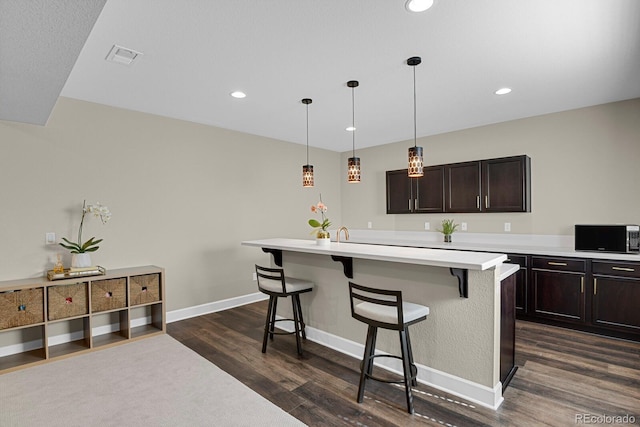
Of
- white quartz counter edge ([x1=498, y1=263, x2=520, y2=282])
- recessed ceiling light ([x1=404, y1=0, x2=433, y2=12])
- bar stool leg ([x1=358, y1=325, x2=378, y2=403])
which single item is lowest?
bar stool leg ([x1=358, y1=325, x2=378, y2=403])

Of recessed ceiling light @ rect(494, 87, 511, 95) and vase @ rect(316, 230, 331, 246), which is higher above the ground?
recessed ceiling light @ rect(494, 87, 511, 95)

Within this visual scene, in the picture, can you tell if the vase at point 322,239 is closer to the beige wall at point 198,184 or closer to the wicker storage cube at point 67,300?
the beige wall at point 198,184

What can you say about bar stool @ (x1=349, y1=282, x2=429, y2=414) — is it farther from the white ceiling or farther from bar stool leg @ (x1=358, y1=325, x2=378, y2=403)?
the white ceiling

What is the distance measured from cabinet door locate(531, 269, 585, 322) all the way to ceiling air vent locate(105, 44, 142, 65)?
14.8 ft

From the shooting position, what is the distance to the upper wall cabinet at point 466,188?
4324 millimetres

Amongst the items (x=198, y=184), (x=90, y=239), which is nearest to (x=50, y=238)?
(x=90, y=239)

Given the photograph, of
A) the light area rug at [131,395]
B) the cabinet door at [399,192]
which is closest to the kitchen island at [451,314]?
the light area rug at [131,395]

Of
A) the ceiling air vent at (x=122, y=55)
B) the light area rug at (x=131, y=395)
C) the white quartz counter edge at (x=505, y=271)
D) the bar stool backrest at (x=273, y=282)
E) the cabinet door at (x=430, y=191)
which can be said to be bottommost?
the light area rug at (x=131, y=395)

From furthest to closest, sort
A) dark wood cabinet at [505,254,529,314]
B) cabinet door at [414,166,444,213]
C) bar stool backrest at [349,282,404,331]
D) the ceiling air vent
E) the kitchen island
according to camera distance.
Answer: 1. cabinet door at [414,166,444,213]
2. dark wood cabinet at [505,254,529,314]
3. the ceiling air vent
4. the kitchen island
5. bar stool backrest at [349,282,404,331]

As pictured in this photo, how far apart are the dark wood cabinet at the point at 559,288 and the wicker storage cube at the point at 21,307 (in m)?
5.07

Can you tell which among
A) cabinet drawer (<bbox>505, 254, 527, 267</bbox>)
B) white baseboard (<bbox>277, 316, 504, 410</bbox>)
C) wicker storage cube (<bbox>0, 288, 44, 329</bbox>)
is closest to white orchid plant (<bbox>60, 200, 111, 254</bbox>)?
wicker storage cube (<bbox>0, 288, 44, 329</bbox>)

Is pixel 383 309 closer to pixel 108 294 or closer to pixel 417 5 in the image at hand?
pixel 417 5

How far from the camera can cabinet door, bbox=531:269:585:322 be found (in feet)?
12.1

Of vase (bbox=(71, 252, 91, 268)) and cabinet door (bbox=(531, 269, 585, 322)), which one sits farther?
cabinet door (bbox=(531, 269, 585, 322))
